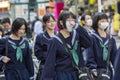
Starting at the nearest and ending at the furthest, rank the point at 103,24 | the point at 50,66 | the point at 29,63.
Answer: the point at 50,66 < the point at 103,24 < the point at 29,63

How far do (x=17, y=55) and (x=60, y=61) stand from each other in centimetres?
145

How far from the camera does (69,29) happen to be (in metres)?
6.23

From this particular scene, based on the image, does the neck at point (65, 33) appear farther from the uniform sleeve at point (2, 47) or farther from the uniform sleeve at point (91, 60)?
the uniform sleeve at point (2, 47)

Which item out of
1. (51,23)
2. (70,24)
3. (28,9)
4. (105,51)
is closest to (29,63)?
(51,23)

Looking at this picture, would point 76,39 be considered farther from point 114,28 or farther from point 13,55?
point 114,28

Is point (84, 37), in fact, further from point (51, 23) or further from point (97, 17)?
point (51, 23)

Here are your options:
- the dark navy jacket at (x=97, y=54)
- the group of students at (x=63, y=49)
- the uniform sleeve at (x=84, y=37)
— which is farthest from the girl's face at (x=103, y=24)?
the uniform sleeve at (x=84, y=37)

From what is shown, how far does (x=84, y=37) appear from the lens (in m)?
6.55

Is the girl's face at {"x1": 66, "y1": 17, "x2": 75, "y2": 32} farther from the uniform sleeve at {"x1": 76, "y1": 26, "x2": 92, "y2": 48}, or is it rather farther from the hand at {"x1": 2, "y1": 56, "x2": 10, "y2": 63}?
the hand at {"x1": 2, "y1": 56, "x2": 10, "y2": 63}

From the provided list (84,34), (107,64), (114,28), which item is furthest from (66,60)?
(114,28)

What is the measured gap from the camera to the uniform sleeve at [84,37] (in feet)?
21.3

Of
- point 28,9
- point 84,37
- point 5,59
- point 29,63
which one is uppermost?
point 84,37

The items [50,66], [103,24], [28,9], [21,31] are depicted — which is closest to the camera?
[50,66]

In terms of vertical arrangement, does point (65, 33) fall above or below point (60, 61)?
above
